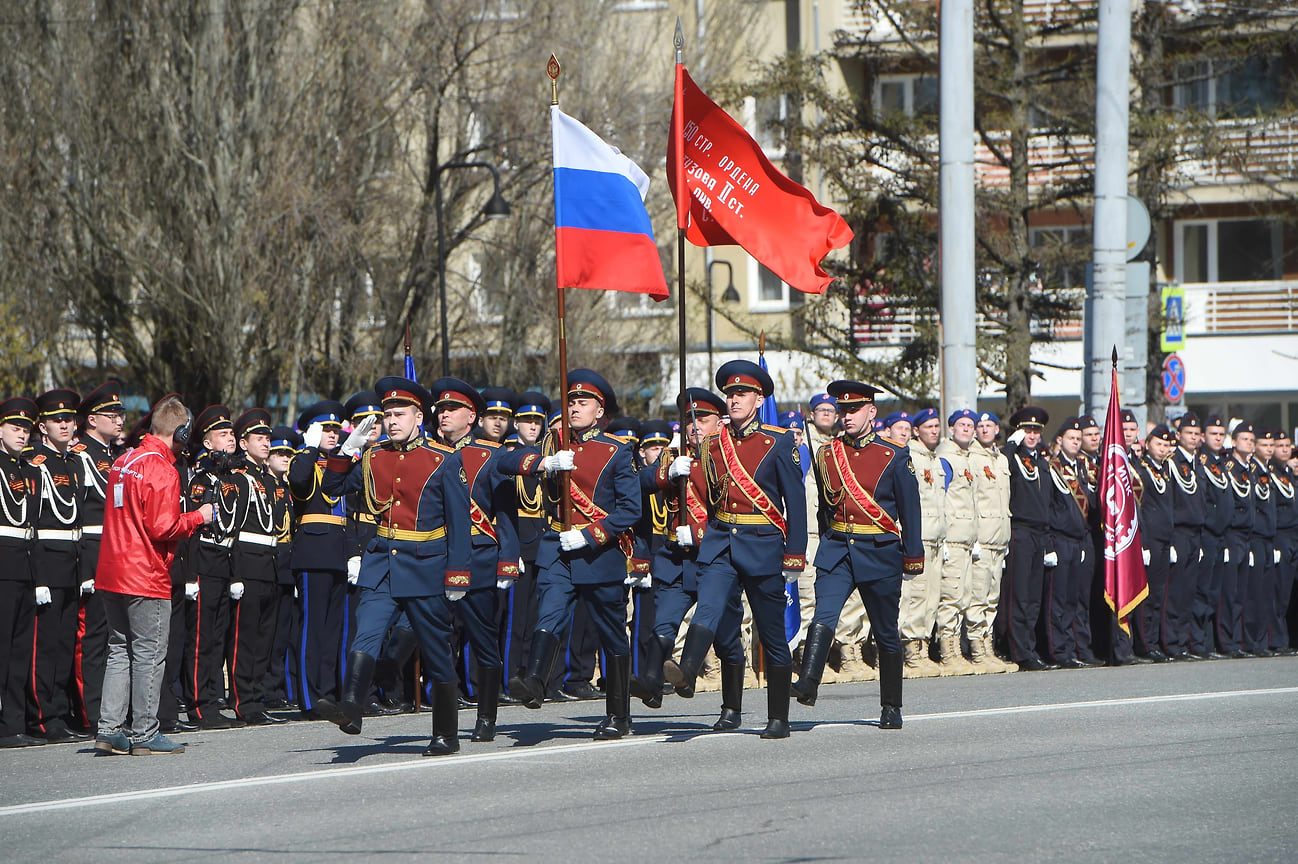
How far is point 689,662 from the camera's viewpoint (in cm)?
968

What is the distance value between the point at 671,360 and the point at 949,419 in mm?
16192

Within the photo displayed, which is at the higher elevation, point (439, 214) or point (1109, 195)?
point (439, 214)

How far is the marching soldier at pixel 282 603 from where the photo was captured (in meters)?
12.3

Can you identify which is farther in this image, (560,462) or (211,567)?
(211,567)

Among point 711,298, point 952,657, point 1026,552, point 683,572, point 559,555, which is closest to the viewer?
point 559,555

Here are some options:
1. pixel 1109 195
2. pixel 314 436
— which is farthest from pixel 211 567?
pixel 1109 195

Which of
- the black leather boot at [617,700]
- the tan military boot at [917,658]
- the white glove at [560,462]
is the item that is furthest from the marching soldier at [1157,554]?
the white glove at [560,462]

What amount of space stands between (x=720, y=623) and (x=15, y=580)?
4495 millimetres

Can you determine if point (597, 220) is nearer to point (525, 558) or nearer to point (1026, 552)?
point (525, 558)

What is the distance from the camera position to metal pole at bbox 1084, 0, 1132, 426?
17219 millimetres

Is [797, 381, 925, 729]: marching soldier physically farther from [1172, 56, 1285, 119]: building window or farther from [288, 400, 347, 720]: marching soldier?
[1172, 56, 1285, 119]: building window

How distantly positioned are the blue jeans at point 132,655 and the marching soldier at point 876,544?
388 cm

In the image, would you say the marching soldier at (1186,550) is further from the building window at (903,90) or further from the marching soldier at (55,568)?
the building window at (903,90)

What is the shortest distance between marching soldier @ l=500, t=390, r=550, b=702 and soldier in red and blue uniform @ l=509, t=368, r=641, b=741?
2.44 metres
